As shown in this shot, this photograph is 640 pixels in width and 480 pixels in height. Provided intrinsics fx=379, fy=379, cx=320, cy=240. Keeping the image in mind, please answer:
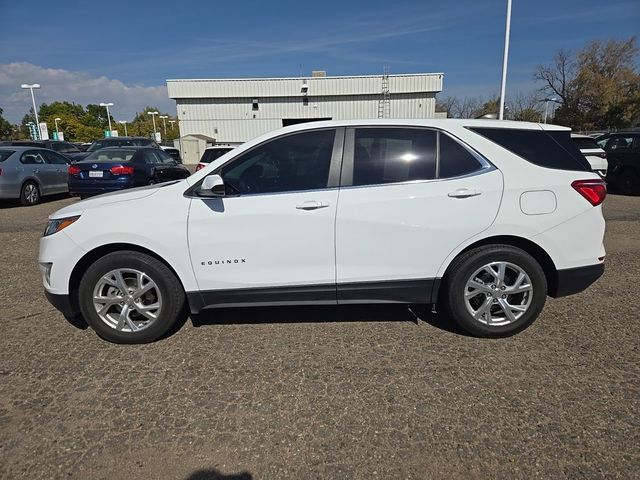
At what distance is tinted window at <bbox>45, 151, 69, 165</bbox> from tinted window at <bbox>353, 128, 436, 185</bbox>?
11.7 m

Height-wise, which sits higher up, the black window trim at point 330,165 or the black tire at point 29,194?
the black window trim at point 330,165

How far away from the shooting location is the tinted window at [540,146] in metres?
3.14

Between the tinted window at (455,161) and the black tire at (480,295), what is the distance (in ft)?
2.14

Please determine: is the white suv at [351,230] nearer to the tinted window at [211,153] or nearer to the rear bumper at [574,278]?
the rear bumper at [574,278]

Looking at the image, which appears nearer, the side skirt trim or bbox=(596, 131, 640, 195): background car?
the side skirt trim

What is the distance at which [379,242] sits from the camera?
9.96 ft

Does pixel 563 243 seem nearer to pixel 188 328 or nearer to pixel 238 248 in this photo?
pixel 238 248

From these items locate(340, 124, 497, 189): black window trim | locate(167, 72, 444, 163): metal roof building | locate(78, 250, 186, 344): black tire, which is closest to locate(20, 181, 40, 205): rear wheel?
locate(78, 250, 186, 344): black tire

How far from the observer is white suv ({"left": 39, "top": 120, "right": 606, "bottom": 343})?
118 inches

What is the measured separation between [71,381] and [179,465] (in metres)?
1.29

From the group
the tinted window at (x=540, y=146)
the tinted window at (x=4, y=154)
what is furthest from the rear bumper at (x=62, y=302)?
the tinted window at (x=4, y=154)

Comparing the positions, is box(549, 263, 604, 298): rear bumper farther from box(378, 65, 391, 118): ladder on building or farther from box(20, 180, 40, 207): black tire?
box(378, 65, 391, 118): ladder on building

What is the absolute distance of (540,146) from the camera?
10.4ft

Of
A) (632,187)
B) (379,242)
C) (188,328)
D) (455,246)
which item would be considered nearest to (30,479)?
(188,328)
